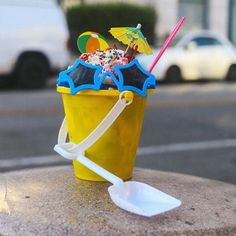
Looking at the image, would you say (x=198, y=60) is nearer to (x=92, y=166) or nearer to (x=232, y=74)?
(x=232, y=74)

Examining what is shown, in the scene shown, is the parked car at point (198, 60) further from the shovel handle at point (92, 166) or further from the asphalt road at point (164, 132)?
the shovel handle at point (92, 166)

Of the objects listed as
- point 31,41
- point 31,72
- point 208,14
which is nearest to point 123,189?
point 31,41

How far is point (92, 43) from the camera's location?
3.00m

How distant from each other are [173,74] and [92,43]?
Result: 13877mm

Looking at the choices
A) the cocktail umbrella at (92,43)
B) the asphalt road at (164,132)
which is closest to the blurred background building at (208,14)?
the asphalt road at (164,132)

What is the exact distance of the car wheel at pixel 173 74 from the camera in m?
16.7

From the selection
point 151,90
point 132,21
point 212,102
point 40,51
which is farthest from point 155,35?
point 151,90

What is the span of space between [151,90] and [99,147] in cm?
37

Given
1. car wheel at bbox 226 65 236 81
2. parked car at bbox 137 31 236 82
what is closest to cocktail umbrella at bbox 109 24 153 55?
parked car at bbox 137 31 236 82

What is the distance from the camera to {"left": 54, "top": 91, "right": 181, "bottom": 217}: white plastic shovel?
2512mm

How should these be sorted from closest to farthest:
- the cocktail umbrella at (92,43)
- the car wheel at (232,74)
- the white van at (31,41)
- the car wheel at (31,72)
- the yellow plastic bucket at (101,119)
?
the yellow plastic bucket at (101,119) → the cocktail umbrella at (92,43) → the white van at (31,41) → the car wheel at (31,72) → the car wheel at (232,74)

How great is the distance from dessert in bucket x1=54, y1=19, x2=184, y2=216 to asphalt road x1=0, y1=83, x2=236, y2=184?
356 cm

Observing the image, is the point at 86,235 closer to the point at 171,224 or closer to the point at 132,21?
the point at 171,224

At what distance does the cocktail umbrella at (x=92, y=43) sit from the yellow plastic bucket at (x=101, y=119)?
0.28 metres
